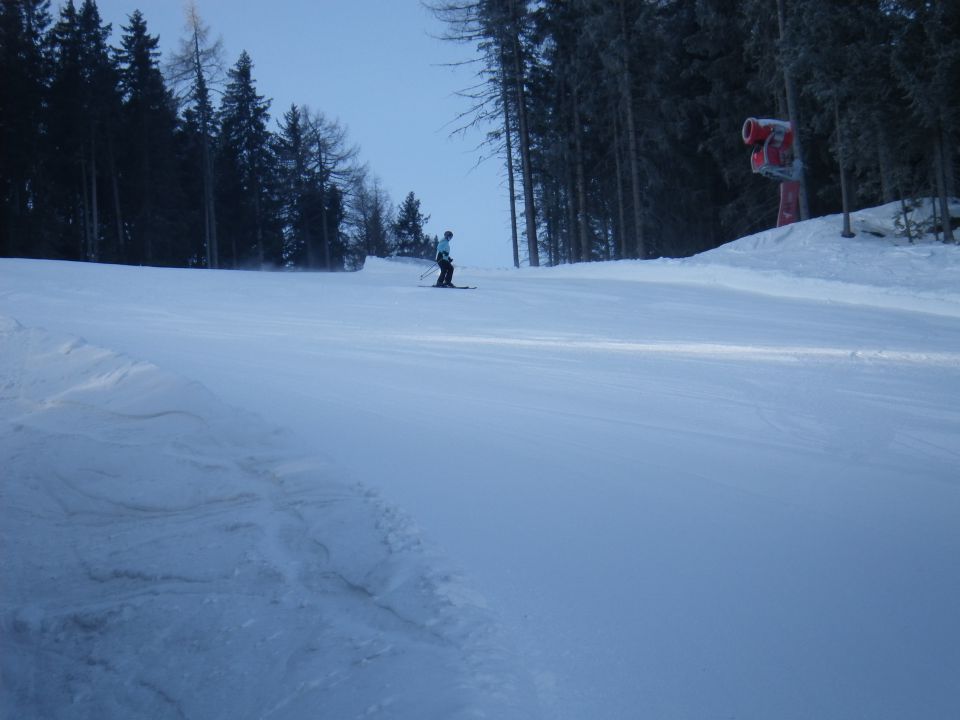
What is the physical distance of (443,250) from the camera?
18.5 m

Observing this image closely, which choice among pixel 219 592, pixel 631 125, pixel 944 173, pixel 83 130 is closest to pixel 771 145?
pixel 631 125

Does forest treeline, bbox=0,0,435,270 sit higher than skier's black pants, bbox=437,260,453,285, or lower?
higher

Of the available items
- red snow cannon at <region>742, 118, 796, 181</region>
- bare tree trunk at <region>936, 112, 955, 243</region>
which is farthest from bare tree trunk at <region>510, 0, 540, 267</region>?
bare tree trunk at <region>936, 112, 955, 243</region>

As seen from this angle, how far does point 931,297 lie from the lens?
1280 centimetres

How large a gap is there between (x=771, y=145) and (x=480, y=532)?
22.7 metres

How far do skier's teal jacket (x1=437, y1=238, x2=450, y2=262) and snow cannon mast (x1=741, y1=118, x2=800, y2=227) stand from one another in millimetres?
10961

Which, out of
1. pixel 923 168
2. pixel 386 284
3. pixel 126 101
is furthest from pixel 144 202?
pixel 923 168

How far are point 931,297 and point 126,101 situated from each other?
41.3 meters

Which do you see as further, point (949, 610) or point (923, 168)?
point (923, 168)

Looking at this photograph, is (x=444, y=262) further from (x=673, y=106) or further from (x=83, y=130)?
(x=83, y=130)

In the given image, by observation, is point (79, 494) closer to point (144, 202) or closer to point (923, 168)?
point (923, 168)

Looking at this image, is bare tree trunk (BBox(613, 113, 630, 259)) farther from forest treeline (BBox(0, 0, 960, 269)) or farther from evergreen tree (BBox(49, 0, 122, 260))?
evergreen tree (BBox(49, 0, 122, 260))

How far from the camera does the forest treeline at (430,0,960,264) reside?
20016 millimetres

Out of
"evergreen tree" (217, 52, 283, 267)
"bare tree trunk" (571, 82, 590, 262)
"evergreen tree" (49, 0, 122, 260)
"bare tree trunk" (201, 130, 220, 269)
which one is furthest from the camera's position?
"evergreen tree" (217, 52, 283, 267)
